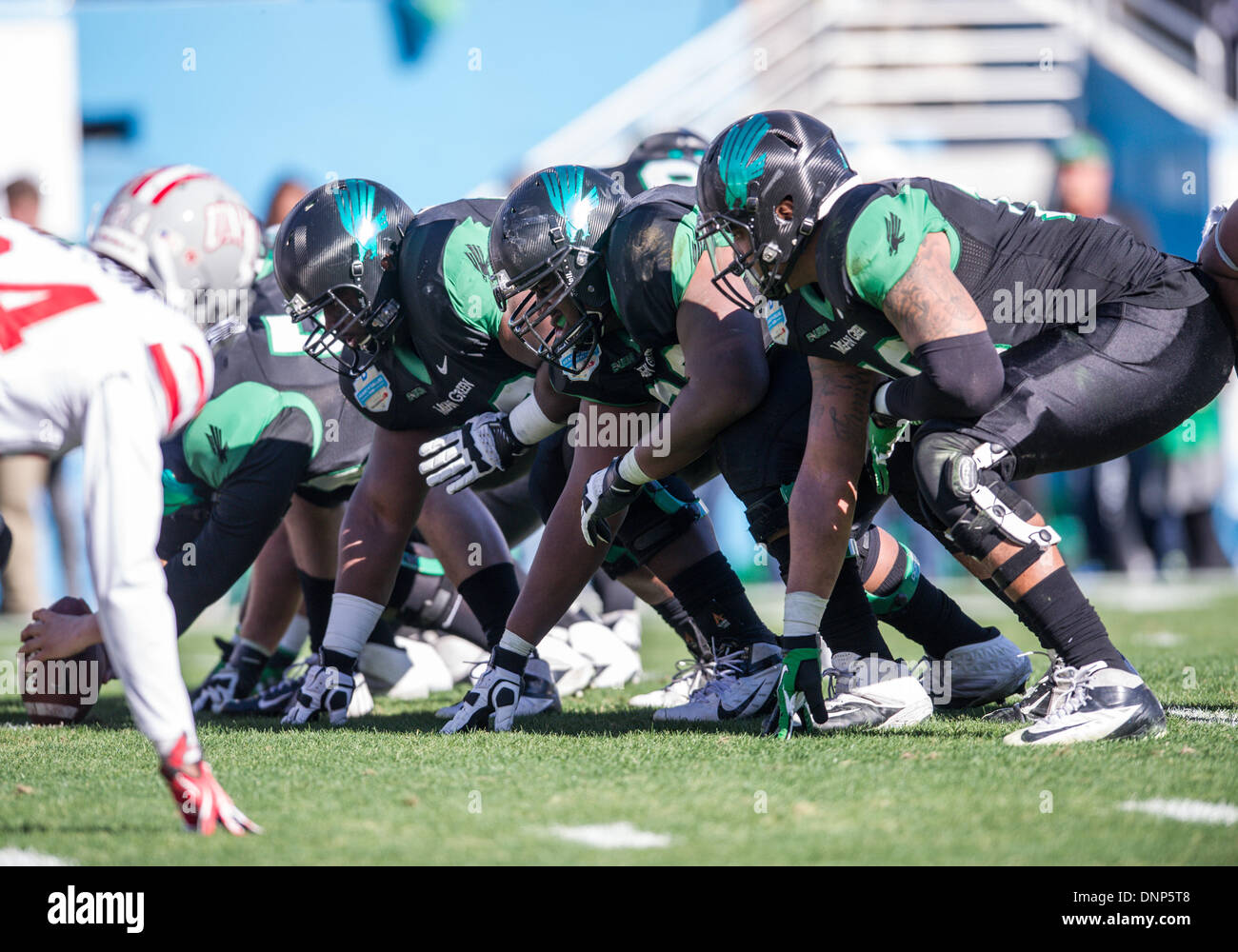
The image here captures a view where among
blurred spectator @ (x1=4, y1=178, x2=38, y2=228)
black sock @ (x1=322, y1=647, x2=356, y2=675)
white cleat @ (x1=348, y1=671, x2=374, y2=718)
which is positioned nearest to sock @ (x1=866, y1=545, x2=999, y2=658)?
black sock @ (x1=322, y1=647, x2=356, y2=675)

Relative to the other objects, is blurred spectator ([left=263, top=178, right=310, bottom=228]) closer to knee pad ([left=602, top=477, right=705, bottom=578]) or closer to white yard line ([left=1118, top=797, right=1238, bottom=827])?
knee pad ([left=602, top=477, right=705, bottom=578])

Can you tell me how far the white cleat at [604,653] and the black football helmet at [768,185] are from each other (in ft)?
7.62

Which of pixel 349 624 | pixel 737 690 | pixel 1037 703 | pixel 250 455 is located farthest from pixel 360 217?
pixel 1037 703

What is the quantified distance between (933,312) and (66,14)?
11.3m

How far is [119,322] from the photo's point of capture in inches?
104

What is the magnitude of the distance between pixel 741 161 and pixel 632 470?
87 cm

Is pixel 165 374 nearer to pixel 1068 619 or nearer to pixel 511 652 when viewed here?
pixel 511 652

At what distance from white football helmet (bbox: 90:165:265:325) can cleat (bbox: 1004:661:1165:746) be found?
88.3 inches

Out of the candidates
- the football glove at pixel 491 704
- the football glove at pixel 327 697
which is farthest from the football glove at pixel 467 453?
the football glove at pixel 327 697

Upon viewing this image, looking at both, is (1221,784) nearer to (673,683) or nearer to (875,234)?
(875,234)

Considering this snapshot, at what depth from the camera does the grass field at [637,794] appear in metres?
2.54

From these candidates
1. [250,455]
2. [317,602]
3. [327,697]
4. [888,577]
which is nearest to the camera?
[888,577]

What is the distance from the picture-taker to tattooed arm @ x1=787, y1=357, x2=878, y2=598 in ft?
12.1

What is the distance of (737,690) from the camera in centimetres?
434
